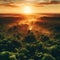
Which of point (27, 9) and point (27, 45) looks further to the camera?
point (27, 9)

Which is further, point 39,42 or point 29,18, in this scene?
point 29,18

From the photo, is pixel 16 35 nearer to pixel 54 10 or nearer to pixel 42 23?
pixel 42 23

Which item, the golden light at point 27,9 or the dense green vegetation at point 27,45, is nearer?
the dense green vegetation at point 27,45

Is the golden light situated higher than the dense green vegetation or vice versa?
the golden light

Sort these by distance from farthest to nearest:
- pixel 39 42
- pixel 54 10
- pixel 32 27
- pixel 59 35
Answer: pixel 54 10
pixel 32 27
pixel 59 35
pixel 39 42

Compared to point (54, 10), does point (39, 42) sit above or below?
below

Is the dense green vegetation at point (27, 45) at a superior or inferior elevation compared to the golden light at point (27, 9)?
inferior

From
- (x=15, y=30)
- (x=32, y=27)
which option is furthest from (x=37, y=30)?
(x=15, y=30)

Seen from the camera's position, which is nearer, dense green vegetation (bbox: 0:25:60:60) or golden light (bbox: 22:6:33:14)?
dense green vegetation (bbox: 0:25:60:60)
